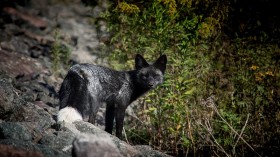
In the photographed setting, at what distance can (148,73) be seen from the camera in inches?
284

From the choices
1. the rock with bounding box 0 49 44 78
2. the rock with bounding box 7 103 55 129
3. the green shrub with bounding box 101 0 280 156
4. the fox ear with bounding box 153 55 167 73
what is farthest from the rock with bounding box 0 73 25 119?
the rock with bounding box 0 49 44 78

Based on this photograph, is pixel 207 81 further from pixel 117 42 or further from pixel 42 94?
pixel 42 94

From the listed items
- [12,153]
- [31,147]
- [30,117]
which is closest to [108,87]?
[30,117]

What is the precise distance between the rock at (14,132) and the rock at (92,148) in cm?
80

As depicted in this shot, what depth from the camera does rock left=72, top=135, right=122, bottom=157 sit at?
3.68 metres

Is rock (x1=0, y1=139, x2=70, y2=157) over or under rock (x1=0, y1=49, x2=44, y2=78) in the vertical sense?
under

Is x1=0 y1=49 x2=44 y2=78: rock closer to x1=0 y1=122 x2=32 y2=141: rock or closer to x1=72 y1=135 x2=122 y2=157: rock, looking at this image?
x1=0 y1=122 x2=32 y2=141: rock

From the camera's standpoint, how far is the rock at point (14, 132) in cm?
418

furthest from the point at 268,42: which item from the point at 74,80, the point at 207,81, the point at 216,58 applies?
the point at 74,80

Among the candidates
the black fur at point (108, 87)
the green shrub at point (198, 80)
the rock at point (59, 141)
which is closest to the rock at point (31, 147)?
the rock at point (59, 141)

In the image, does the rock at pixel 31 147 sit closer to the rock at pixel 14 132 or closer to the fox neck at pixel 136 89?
the rock at pixel 14 132

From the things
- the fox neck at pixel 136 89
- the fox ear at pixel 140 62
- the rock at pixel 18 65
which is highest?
the fox ear at pixel 140 62

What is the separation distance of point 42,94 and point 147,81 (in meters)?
2.32

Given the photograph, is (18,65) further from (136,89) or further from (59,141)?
(59,141)
